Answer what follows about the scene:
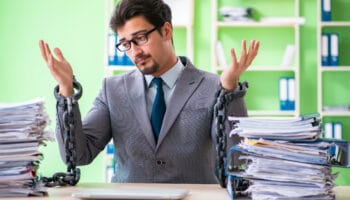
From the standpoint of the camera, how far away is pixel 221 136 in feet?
6.16

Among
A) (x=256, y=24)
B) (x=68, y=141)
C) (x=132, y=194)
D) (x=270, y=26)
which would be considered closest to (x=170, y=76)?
(x=68, y=141)

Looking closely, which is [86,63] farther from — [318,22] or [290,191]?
[290,191]

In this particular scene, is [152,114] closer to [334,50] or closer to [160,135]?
[160,135]

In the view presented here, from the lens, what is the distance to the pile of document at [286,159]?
1562 mm

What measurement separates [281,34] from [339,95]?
0.74m

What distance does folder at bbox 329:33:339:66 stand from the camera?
5.14 metres

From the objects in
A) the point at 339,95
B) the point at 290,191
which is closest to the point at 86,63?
the point at 339,95

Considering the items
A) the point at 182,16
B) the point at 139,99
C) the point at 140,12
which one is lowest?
the point at 139,99

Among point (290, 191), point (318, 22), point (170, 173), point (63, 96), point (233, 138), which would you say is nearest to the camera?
point (290, 191)

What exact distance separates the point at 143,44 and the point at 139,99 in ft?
0.75

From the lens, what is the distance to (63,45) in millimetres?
5344

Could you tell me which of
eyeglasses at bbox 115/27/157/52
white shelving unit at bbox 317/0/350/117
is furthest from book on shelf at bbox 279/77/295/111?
eyeglasses at bbox 115/27/157/52

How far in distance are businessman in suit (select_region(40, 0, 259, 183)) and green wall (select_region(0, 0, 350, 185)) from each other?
2.80m

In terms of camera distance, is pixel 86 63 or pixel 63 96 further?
pixel 86 63
